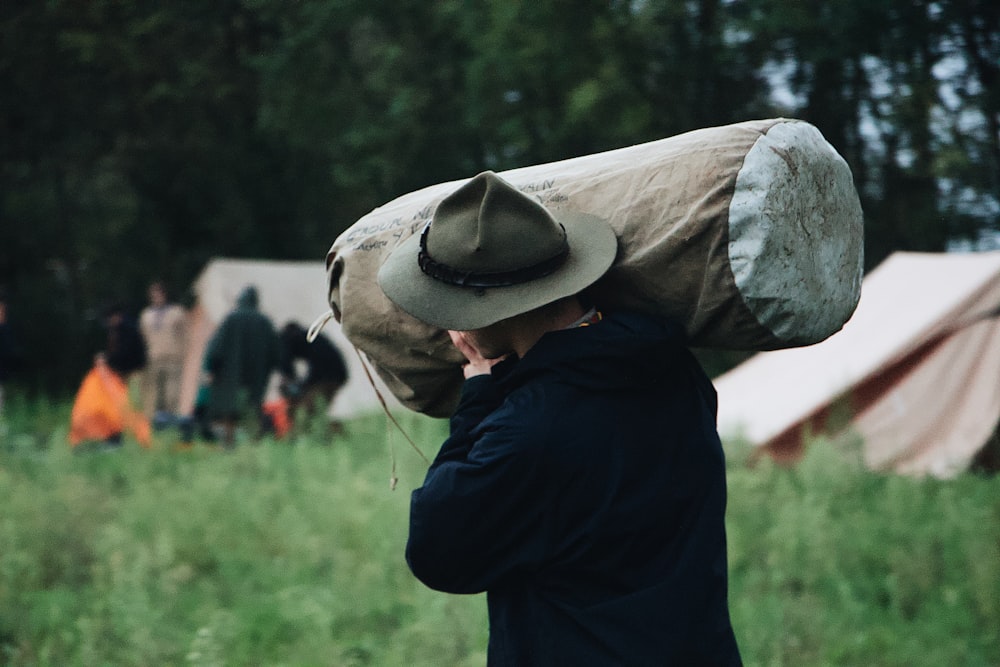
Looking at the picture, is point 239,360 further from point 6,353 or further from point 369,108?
point 369,108

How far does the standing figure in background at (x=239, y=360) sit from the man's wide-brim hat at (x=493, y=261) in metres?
8.53

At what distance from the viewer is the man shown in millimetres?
1913

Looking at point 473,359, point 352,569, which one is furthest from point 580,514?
point 352,569

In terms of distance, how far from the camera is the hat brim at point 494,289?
197 centimetres

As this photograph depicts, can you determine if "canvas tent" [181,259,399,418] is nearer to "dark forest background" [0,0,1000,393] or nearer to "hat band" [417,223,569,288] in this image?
"dark forest background" [0,0,1000,393]

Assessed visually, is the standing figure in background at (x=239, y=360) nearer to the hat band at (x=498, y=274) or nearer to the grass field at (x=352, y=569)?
the grass field at (x=352, y=569)

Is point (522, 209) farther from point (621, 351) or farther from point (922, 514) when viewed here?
point (922, 514)

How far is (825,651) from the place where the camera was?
415cm

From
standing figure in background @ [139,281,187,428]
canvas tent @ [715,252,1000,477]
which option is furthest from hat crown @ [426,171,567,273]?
standing figure in background @ [139,281,187,428]

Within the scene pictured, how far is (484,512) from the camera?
189 centimetres

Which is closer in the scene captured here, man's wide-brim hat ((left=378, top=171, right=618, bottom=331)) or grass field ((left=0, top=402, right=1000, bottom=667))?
man's wide-brim hat ((left=378, top=171, right=618, bottom=331))

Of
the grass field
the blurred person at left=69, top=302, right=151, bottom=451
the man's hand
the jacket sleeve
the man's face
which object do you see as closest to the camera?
the jacket sleeve

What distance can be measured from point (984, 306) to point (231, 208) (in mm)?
16421

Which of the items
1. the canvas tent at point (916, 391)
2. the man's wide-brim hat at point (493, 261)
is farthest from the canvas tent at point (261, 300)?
the man's wide-brim hat at point (493, 261)
